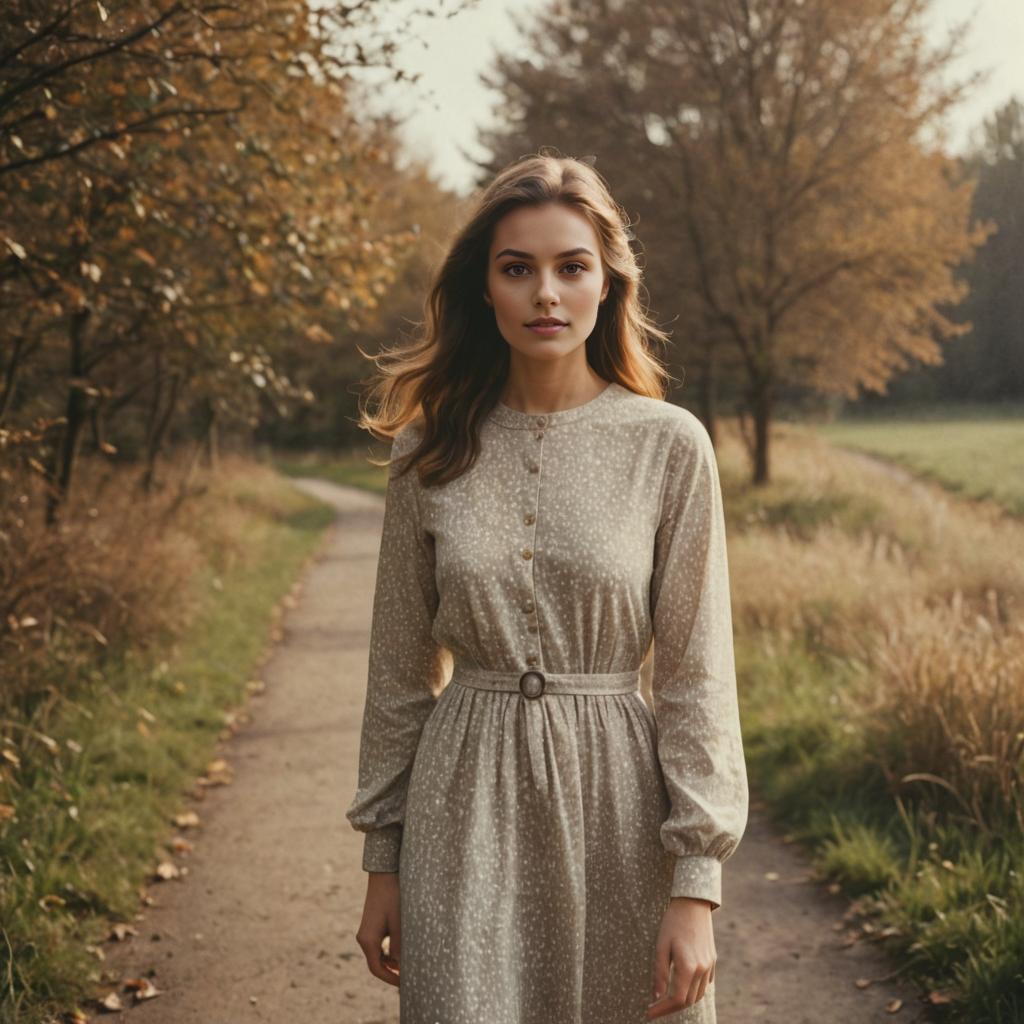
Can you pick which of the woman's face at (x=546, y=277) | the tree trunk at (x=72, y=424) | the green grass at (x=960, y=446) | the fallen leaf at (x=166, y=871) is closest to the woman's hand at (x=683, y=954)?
the woman's face at (x=546, y=277)

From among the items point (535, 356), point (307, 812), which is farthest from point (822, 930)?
point (535, 356)

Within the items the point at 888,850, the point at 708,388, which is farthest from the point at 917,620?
the point at 708,388

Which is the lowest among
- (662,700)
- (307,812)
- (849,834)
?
(307,812)

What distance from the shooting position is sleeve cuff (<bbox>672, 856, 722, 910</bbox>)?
6.35 ft

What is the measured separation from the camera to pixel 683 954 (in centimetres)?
192

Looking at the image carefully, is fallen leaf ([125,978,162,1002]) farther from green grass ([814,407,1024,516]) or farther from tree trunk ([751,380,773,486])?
tree trunk ([751,380,773,486])

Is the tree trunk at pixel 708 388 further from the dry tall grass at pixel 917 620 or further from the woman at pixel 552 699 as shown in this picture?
the woman at pixel 552 699

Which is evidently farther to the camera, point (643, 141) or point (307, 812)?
point (643, 141)

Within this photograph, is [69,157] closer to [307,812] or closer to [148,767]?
[148,767]

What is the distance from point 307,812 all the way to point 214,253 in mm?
4575

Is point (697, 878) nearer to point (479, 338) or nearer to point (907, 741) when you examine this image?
point (479, 338)

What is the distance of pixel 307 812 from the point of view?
18.8ft

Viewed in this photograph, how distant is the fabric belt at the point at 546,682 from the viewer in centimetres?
206

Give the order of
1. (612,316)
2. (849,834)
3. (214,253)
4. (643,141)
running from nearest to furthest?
(612,316)
(849,834)
(214,253)
(643,141)
